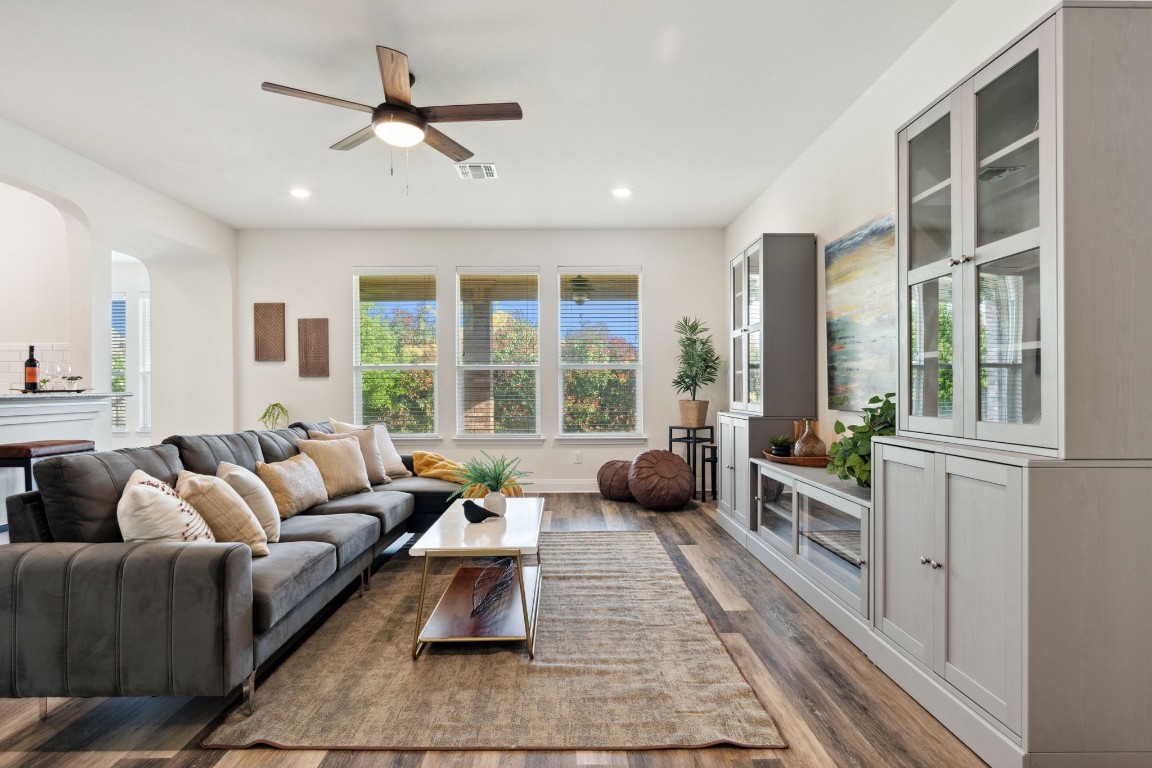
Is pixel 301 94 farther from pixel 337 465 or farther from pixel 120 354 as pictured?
pixel 120 354

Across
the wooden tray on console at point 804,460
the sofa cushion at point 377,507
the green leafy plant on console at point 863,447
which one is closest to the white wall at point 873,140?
the wooden tray on console at point 804,460

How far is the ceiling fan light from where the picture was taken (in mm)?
3000

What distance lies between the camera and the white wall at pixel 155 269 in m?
4.20

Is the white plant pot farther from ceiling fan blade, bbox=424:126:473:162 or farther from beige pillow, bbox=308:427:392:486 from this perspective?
ceiling fan blade, bbox=424:126:473:162

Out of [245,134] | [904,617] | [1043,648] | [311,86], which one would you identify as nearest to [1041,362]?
[1043,648]

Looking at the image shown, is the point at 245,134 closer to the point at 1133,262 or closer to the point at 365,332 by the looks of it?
the point at 365,332

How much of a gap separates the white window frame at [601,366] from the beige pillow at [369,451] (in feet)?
7.88

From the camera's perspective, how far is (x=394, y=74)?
9.12ft

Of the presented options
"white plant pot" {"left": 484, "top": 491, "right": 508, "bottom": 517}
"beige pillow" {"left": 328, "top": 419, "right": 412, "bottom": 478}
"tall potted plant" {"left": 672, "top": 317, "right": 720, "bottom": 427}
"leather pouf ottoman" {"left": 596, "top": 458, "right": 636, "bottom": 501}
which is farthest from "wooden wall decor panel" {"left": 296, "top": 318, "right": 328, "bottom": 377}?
"white plant pot" {"left": 484, "top": 491, "right": 508, "bottom": 517}

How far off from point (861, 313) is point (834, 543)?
1458 millimetres

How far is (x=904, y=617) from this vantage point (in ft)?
7.36

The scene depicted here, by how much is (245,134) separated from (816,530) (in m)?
4.33

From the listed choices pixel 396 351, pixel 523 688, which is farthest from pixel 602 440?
pixel 523 688

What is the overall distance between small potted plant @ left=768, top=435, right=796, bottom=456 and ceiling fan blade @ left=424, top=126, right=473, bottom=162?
2.64 metres
